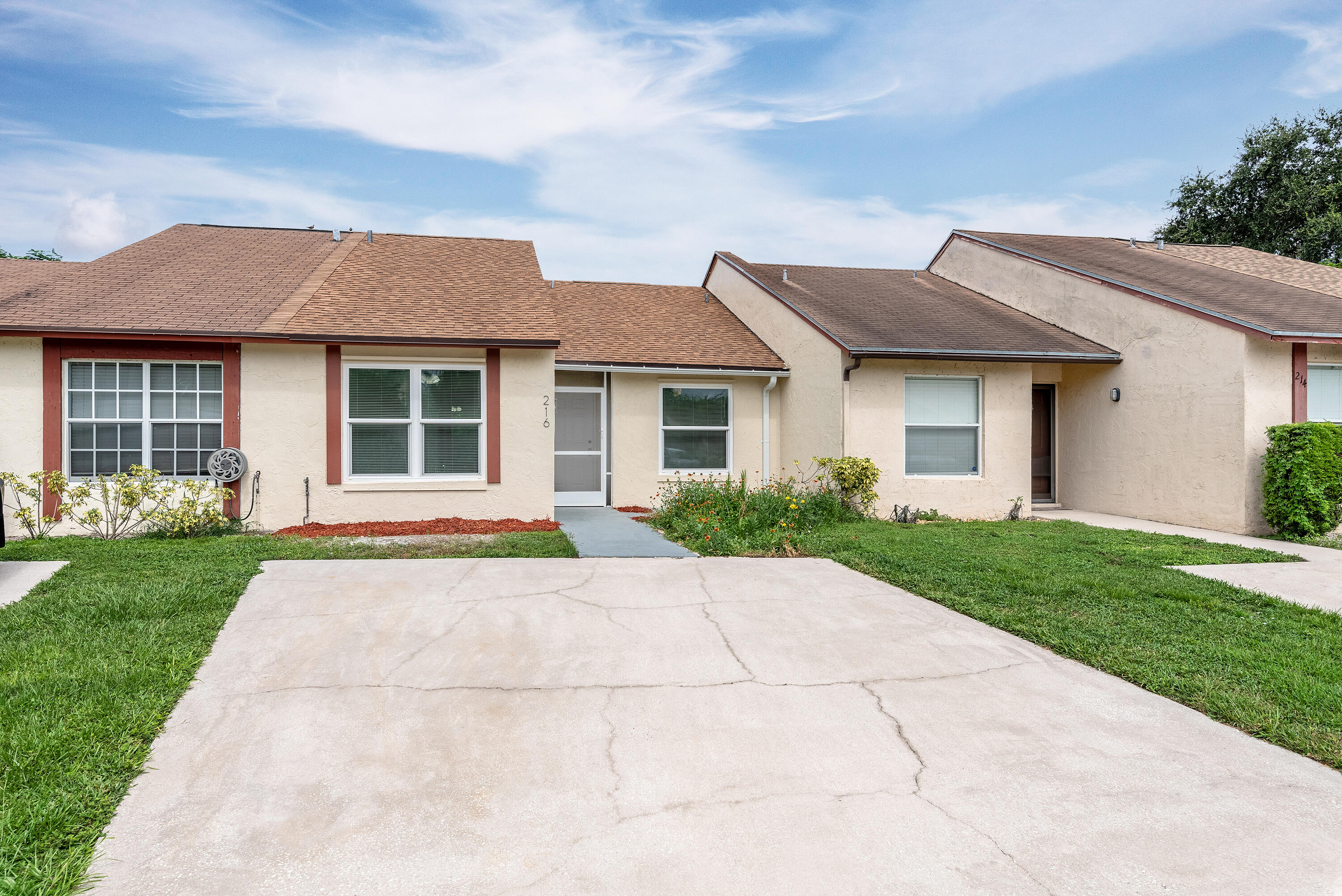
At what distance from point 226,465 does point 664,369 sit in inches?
276

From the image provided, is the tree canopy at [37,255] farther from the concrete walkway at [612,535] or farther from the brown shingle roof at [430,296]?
the concrete walkway at [612,535]

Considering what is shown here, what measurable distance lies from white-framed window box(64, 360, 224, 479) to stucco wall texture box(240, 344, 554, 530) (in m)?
0.58

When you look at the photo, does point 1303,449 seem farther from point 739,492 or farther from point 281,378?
point 281,378

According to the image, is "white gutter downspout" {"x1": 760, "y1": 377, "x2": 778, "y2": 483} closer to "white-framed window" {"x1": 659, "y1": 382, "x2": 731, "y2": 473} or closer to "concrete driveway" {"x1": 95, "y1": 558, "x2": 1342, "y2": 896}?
"white-framed window" {"x1": 659, "y1": 382, "x2": 731, "y2": 473}

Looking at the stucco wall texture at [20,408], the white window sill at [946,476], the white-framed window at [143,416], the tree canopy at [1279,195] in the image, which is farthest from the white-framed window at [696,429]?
the tree canopy at [1279,195]

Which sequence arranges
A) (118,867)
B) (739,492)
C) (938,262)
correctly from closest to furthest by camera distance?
(118,867)
(739,492)
(938,262)

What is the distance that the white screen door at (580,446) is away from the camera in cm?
1323

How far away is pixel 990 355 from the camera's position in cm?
1185

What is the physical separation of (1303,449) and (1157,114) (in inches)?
618

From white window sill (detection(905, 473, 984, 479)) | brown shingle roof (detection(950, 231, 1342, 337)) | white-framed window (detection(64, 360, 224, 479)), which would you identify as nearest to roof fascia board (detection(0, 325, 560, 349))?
white-framed window (detection(64, 360, 224, 479))

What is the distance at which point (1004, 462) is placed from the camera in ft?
40.8

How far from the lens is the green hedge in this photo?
970 centimetres

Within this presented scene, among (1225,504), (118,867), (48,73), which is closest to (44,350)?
(48,73)

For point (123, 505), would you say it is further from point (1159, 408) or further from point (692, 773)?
point (1159, 408)
